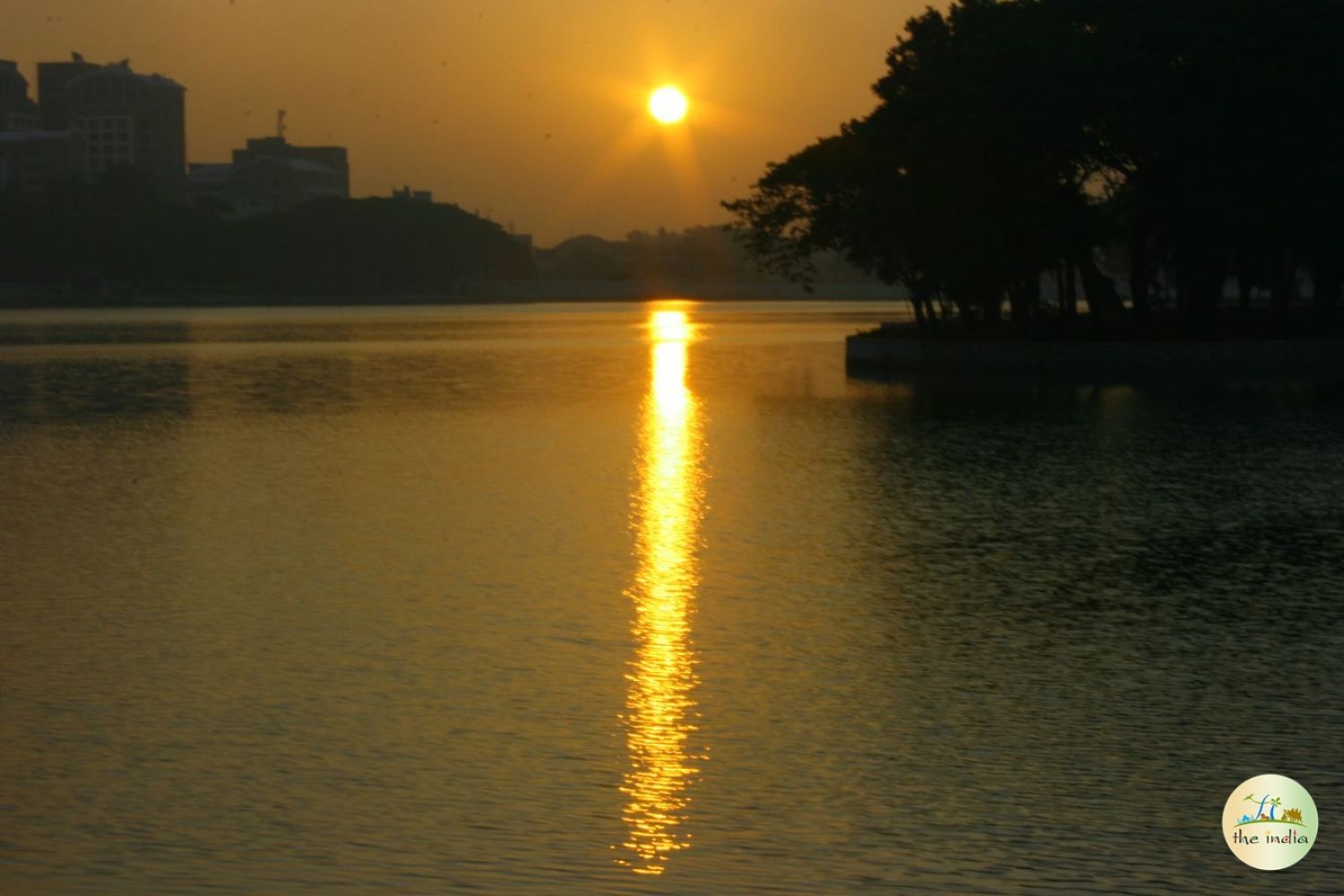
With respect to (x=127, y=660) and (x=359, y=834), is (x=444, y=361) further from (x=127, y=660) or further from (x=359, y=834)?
(x=359, y=834)

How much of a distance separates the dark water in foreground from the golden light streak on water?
1.4 inches

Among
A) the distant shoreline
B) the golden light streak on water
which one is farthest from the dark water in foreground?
the distant shoreline

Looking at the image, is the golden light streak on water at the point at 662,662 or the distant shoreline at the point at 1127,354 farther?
the distant shoreline at the point at 1127,354

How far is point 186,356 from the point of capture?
56.7 m

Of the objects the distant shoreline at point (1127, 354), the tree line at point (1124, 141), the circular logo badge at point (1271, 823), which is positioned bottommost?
the circular logo badge at point (1271, 823)

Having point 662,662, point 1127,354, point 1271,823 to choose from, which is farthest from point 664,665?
point 1127,354

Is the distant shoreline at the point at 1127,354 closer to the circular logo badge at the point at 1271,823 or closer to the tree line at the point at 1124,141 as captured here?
the tree line at the point at 1124,141

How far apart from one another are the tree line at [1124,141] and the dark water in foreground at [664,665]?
23165 millimetres

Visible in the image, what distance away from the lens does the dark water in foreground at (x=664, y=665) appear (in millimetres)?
6984

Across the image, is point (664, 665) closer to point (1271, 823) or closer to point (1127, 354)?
point (1271, 823)

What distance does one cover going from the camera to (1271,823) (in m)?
7.23

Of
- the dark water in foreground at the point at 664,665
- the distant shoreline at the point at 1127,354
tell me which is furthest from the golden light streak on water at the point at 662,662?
the distant shoreline at the point at 1127,354

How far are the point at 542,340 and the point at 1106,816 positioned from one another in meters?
65.6

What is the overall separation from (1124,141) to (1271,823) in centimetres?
4142
